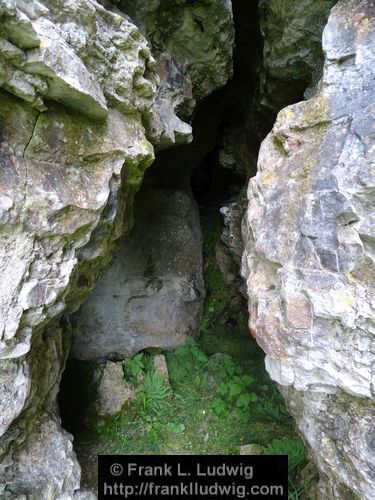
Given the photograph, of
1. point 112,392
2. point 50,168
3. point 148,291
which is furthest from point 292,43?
point 112,392

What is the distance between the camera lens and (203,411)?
18.1ft

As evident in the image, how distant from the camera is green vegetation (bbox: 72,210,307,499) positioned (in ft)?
16.4

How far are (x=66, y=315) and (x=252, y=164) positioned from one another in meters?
4.61

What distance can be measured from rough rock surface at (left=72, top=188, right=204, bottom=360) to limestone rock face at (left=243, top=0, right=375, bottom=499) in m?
3.57

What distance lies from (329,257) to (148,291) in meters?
4.48

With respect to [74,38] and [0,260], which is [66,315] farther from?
[74,38]

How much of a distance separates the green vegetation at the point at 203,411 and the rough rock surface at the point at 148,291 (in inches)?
18.1

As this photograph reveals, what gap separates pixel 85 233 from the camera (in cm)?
330

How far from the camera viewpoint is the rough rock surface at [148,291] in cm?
648

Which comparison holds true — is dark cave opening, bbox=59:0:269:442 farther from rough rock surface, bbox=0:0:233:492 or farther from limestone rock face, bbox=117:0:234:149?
rough rock surface, bbox=0:0:233:492

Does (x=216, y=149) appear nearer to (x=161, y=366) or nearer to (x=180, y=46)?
(x=180, y=46)

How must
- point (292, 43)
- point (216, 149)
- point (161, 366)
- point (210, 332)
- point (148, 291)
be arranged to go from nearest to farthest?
point (292, 43)
point (161, 366)
point (148, 291)
point (210, 332)
point (216, 149)

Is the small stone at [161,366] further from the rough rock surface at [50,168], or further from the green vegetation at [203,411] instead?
the rough rock surface at [50,168]

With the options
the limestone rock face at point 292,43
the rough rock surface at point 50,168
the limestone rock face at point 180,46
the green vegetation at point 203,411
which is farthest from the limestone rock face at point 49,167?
the limestone rock face at point 292,43
